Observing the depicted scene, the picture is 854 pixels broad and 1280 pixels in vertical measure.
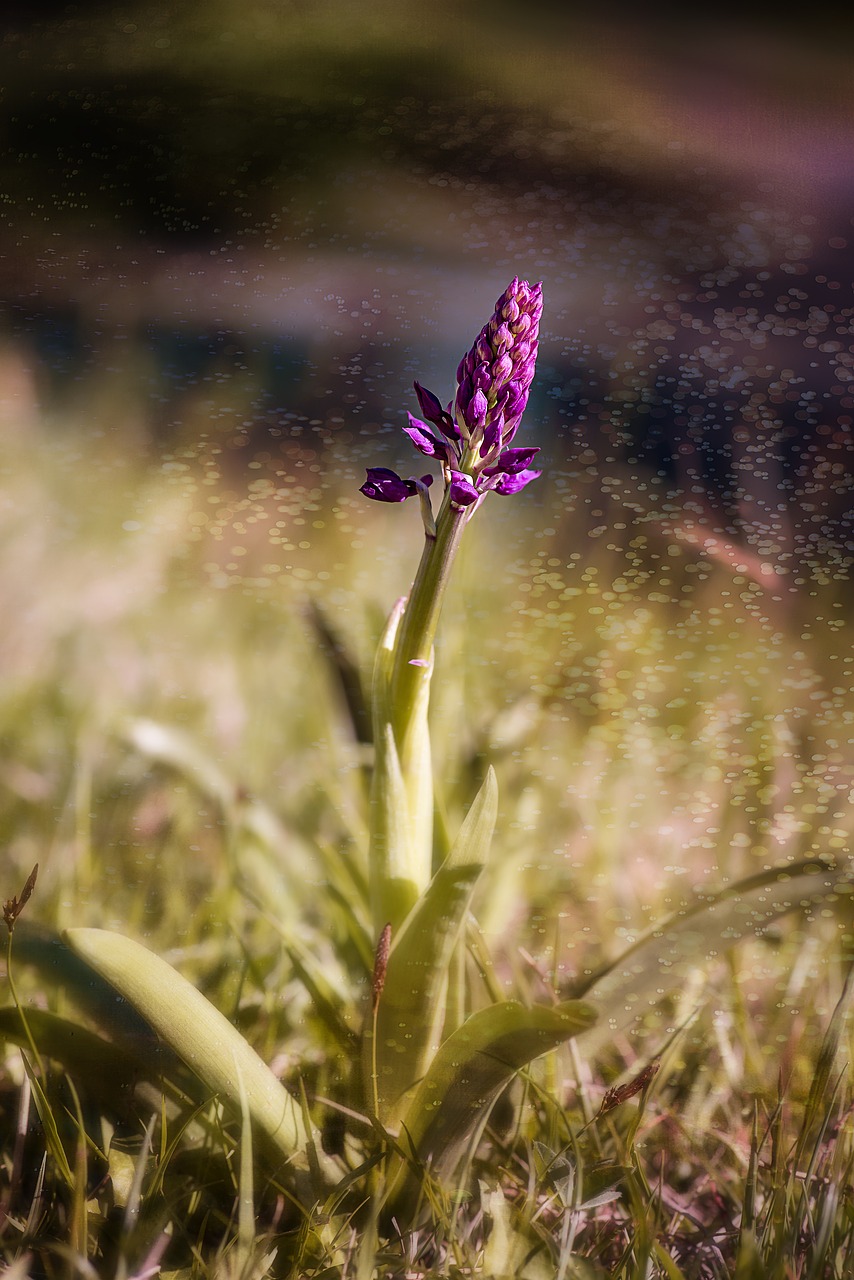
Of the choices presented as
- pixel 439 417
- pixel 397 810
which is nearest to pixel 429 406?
pixel 439 417

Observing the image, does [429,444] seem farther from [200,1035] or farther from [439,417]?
[200,1035]

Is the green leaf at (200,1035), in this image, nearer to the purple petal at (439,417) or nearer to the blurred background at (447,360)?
the blurred background at (447,360)

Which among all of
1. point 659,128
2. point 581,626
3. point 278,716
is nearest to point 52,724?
point 278,716

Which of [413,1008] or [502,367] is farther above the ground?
[502,367]

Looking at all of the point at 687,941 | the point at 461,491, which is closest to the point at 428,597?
the point at 461,491

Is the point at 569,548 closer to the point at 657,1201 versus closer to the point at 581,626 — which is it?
the point at 581,626
